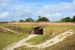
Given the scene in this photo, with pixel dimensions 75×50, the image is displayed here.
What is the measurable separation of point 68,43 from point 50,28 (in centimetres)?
1349

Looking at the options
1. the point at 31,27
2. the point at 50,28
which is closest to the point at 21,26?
the point at 31,27

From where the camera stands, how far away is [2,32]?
60250 mm

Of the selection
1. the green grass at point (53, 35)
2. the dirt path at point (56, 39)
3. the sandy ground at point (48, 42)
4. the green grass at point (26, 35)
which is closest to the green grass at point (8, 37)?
the green grass at point (26, 35)

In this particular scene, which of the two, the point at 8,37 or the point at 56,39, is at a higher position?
the point at 8,37

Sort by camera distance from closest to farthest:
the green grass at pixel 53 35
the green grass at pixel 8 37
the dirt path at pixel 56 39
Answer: the green grass at pixel 53 35 → the dirt path at pixel 56 39 → the green grass at pixel 8 37

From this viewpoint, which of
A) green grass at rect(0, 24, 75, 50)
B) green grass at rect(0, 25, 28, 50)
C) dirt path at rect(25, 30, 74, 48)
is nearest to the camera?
dirt path at rect(25, 30, 74, 48)

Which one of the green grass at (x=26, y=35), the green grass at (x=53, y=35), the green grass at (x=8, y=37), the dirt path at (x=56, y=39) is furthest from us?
the green grass at (x=8, y=37)

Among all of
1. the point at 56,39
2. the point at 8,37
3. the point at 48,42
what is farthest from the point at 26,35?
the point at 48,42

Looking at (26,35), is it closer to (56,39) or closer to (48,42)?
(56,39)

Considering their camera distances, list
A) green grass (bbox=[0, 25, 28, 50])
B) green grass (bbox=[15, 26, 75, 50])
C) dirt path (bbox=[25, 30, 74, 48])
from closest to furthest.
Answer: green grass (bbox=[15, 26, 75, 50]) < dirt path (bbox=[25, 30, 74, 48]) < green grass (bbox=[0, 25, 28, 50])

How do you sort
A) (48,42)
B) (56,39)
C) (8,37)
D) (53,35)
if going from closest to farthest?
(48,42) → (56,39) → (53,35) → (8,37)

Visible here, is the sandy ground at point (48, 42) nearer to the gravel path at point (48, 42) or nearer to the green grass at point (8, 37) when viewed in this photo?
the gravel path at point (48, 42)

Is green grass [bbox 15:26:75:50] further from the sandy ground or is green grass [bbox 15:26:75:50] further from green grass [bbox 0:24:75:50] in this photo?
the sandy ground

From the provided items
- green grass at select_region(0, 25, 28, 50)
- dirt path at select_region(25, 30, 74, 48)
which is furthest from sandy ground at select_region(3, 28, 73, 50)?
green grass at select_region(0, 25, 28, 50)
